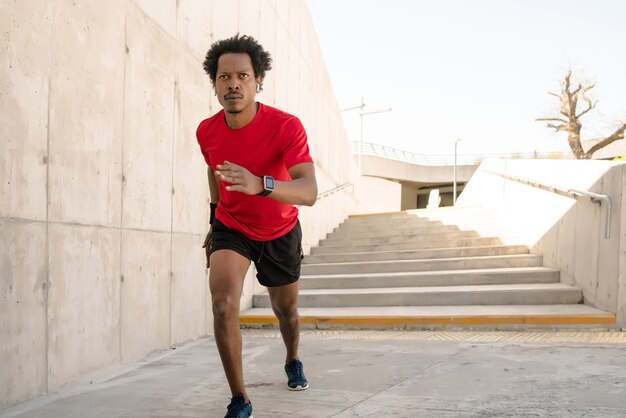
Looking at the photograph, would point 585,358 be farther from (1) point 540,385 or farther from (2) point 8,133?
(2) point 8,133

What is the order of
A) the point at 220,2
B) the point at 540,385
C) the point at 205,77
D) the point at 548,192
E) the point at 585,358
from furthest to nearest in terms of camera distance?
the point at 548,192
the point at 220,2
the point at 205,77
the point at 585,358
the point at 540,385

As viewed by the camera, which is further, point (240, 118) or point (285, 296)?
point (285, 296)

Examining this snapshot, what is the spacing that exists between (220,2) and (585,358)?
4353 mm

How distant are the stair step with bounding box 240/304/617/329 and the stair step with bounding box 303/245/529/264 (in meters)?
1.80

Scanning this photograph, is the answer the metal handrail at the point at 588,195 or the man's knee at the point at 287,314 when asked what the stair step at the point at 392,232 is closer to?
the metal handrail at the point at 588,195

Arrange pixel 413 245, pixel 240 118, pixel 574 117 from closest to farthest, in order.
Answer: pixel 240 118 < pixel 413 245 < pixel 574 117

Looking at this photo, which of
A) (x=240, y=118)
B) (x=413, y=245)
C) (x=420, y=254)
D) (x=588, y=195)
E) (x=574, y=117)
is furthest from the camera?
(x=574, y=117)

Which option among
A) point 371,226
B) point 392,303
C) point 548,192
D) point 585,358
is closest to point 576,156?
point 371,226

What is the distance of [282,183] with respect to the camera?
2229 millimetres

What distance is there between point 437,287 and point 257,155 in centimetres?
434

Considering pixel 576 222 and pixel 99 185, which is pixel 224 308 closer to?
pixel 99 185

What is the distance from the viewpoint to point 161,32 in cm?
431

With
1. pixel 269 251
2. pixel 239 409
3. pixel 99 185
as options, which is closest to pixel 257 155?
pixel 269 251

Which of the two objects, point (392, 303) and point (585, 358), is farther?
point (392, 303)
